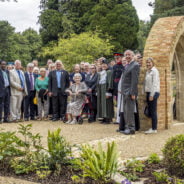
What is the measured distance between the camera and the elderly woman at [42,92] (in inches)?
420

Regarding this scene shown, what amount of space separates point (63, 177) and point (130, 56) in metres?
4.51

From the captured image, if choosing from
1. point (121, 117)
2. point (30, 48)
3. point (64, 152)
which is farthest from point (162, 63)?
point (30, 48)

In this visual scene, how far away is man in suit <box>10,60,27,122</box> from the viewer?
10.4 metres

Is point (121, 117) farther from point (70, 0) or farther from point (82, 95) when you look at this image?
point (70, 0)

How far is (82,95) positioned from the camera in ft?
33.1

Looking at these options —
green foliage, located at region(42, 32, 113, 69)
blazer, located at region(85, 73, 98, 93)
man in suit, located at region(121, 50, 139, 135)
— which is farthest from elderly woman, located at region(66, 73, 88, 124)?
green foliage, located at region(42, 32, 113, 69)

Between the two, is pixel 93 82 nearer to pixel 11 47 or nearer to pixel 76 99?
pixel 76 99

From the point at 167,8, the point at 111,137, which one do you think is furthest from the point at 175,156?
the point at 167,8

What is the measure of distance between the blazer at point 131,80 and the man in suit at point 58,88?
3.06 metres

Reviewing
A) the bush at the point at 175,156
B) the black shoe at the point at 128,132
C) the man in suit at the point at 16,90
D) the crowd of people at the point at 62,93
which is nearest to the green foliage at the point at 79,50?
the crowd of people at the point at 62,93

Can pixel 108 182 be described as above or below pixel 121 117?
below

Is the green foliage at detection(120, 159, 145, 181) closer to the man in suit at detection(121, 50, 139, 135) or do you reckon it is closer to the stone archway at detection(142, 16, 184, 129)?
the man in suit at detection(121, 50, 139, 135)

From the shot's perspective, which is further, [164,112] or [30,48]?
[30,48]

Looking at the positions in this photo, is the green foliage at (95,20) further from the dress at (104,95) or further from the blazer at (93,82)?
the dress at (104,95)
